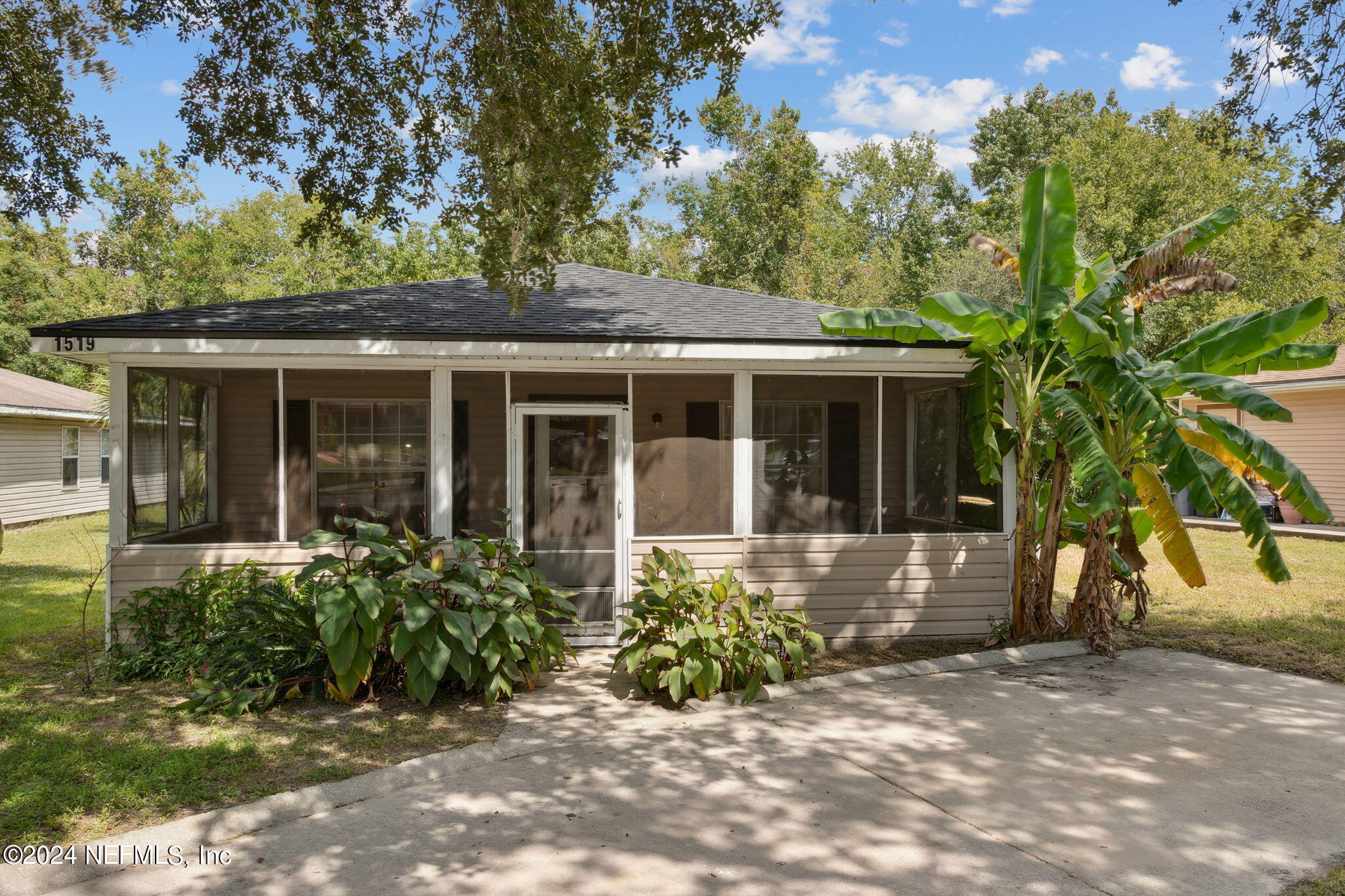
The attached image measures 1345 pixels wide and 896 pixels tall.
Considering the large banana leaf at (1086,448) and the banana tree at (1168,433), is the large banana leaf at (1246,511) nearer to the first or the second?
the banana tree at (1168,433)

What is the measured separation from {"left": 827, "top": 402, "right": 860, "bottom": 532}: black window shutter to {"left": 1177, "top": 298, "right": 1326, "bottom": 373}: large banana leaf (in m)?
2.75

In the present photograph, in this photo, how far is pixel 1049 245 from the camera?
718 centimetres

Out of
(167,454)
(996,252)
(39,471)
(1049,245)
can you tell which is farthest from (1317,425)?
(39,471)

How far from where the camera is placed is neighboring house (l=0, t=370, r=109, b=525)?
17.4m

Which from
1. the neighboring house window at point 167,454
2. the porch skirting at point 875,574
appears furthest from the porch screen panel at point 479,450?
the neighboring house window at point 167,454

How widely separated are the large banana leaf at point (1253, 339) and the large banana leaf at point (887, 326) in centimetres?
183

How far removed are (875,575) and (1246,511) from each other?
120 inches

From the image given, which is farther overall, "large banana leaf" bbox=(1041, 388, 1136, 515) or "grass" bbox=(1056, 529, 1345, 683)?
"grass" bbox=(1056, 529, 1345, 683)

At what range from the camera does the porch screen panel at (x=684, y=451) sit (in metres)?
7.89

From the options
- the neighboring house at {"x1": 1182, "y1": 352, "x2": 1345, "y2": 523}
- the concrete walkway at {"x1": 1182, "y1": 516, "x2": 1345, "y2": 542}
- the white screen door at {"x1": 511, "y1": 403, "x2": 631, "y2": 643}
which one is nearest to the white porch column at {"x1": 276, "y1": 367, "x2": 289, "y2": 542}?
the white screen door at {"x1": 511, "y1": 403, "x2": 631, "y2": 643}

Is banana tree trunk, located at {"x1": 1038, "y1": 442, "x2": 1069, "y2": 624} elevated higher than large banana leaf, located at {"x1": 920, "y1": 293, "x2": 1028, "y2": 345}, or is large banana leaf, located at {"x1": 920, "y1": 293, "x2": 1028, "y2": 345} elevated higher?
large banana leaf, located at {"x1": 920, "y1": 293, "x2": 1028, "y2": 345}

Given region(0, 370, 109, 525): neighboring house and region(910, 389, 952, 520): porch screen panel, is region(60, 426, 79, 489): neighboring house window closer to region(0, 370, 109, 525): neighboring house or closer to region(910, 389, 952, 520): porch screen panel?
region(0, 370, 109, 525): neighboring house

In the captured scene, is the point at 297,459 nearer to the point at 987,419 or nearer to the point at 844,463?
the point at 844,463

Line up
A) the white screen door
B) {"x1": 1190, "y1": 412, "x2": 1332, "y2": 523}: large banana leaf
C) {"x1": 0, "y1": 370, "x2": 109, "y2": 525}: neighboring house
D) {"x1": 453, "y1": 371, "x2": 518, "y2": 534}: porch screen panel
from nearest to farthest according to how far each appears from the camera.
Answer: {"x1": 1190, "y1": 412, "x2": 1332, "y2": 523}: large banana leaf, {"x1": 453, "y1": 371, "x2": 518, "y2": 534}: porch screen panel, the white screen door, {"x1": 0, "y1": 370, "x2": 109, "y2": 525}: neighboring house
